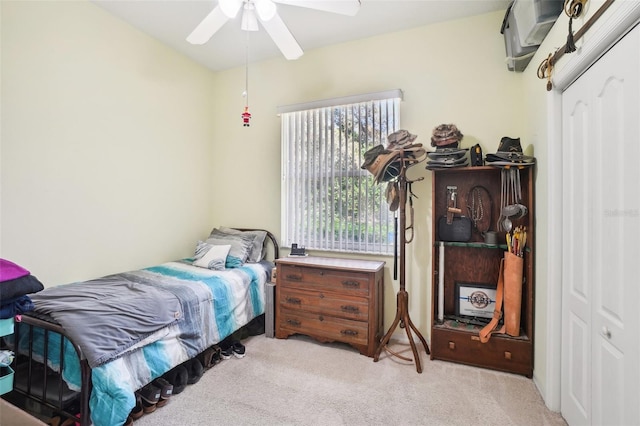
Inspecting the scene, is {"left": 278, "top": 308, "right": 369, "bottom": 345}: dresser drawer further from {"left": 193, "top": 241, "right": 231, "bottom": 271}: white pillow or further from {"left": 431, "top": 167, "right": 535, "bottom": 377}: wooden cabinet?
{"left": 193, "top": 241, "right": 231, "bottom": 271}: white pillow

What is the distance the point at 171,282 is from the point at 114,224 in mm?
908

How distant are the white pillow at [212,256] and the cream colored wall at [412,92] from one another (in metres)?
0.62

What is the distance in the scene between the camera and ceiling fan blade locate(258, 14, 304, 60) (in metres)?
1.94

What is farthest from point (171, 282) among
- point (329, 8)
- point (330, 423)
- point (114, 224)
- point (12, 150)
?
point (329, 8)

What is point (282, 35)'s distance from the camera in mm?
2061

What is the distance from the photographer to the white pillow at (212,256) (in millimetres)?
2922

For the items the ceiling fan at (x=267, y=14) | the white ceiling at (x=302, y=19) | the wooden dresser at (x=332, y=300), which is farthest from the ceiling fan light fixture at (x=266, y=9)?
the wooden dresser at (x=332, y=300)

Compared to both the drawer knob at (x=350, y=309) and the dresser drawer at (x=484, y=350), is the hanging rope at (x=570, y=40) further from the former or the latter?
the drawer knob at (x=350, y=309)

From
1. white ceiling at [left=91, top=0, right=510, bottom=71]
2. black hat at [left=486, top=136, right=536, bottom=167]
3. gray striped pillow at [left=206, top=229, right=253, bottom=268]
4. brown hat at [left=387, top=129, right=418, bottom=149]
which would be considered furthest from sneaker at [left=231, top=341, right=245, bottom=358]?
white ceiling at [left=91, top=0, right=510, bottom=71]

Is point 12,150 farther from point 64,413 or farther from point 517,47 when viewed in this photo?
point 517,47

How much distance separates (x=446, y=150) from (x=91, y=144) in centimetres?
304

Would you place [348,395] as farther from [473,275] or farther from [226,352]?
[473,275]

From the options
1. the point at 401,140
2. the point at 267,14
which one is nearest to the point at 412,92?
the point at 401,140

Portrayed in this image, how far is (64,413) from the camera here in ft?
5.23
